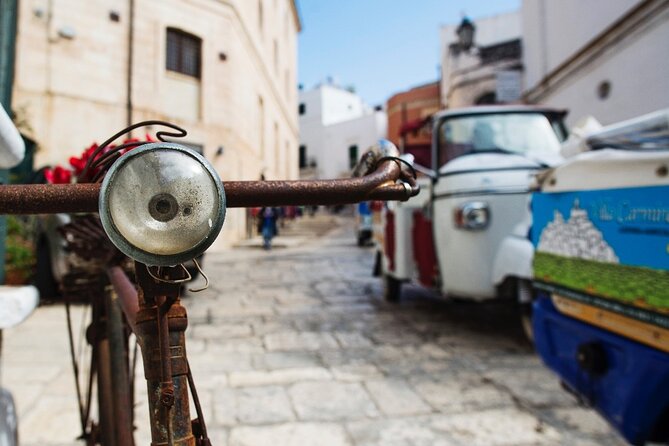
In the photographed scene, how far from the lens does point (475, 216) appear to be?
400cm

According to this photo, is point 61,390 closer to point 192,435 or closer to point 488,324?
point 192,435

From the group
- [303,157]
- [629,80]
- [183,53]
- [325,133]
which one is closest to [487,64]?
[629,80]

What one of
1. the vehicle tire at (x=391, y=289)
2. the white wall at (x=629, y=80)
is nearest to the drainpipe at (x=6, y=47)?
the vehicle tire at (x=391, y=289)

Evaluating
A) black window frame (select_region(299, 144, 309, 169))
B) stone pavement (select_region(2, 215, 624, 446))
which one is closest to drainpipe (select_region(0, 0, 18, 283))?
stone pavement (select_region(2, 215, 624, 446))

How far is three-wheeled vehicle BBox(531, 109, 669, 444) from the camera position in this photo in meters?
1.67

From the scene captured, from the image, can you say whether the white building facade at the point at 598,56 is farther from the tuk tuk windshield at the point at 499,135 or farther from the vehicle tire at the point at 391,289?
the vehicle tire at the point at 391,289

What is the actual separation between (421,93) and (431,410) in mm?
24988

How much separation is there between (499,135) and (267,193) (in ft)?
13.9

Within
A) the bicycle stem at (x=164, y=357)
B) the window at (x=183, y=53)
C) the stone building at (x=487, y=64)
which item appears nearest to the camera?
the bicycle stem at (x=164, y=357)

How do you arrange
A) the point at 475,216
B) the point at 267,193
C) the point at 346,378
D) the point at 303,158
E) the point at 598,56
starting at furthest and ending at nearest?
the point at 598,56 < the point at 303,158 < the point at 475,216 < the point at 346,378 < the point at 267,193

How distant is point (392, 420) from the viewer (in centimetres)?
271

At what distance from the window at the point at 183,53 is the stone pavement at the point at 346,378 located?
895cm

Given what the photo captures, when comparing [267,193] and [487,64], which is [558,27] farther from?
[267,193]

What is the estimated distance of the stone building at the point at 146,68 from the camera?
380 inches
